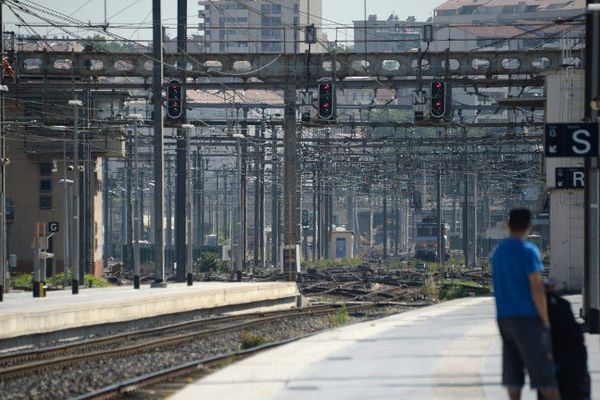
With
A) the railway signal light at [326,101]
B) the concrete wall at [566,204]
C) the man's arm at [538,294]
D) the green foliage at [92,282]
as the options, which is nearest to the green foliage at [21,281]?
the green foliage at [92,282]

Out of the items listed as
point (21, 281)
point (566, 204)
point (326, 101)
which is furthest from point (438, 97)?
point (21, 281)

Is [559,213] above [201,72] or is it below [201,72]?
below

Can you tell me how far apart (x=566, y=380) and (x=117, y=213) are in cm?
16568

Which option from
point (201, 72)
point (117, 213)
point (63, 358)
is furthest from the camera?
point (117, 213)

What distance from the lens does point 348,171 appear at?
96875 millimetres

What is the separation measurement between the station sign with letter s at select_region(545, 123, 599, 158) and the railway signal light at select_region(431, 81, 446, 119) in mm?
22682

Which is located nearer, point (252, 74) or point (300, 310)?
point (300, 310)

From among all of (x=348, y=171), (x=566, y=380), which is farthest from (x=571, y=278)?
(x=348, y=171)

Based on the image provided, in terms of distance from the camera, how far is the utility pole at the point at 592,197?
2164 cm

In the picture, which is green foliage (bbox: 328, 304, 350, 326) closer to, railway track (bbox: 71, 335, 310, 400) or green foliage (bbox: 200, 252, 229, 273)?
railway track (bbox: 71, 335, 310, 400)

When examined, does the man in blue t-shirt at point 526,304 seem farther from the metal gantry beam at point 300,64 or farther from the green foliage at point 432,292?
the green foliage at point 432,292

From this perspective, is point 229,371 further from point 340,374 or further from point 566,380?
point 566,380

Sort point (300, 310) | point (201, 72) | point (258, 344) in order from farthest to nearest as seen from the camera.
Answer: point (201, 72), point (300, 310), point (258, 344)

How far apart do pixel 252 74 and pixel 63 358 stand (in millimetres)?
26866
